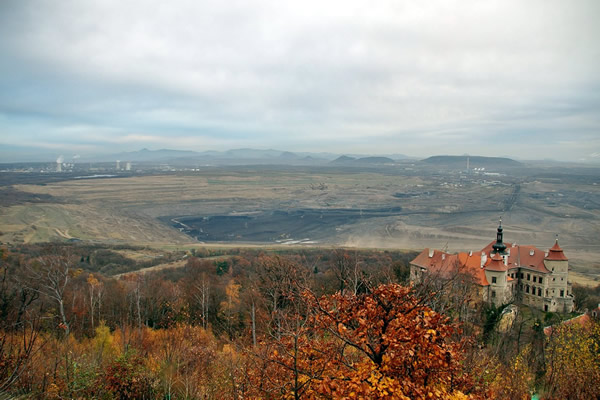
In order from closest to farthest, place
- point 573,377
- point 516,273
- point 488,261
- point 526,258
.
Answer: point 573,377 < point 488,261 < point 526,258 < point 516,273

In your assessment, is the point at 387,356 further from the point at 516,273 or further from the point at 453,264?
the point at 516,273

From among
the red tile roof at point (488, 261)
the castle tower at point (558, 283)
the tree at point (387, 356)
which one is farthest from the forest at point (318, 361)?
the castle tower at point (558, 283)

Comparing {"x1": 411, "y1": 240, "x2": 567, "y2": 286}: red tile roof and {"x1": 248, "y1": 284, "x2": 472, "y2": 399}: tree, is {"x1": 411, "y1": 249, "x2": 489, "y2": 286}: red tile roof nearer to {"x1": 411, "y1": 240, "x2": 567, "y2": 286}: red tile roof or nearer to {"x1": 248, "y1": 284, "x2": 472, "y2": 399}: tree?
{"x1": 411, "y1": 240, "x2": 567, "y2": 286}: red tile roof

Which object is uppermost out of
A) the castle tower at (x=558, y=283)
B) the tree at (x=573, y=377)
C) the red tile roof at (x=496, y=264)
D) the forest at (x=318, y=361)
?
the forest at (x=318, y=361)

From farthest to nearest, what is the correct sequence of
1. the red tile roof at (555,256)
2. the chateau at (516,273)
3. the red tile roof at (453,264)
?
1. the red tile roof at (555,256)
2. the chateau at (516,273)
3. the red tile roof at (453,264)

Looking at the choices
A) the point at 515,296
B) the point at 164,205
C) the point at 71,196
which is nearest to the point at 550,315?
the point at 515,296

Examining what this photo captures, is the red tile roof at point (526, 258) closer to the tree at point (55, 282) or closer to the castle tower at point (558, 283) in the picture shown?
the castle tower at point (558, 283)

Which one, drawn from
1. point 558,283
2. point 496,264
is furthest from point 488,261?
point 558,283

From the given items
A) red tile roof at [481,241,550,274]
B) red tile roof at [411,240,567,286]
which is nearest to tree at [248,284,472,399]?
red tile roof at [411,240,567,286]

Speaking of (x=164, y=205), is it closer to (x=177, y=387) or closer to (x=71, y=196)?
(x=71, y=196)
